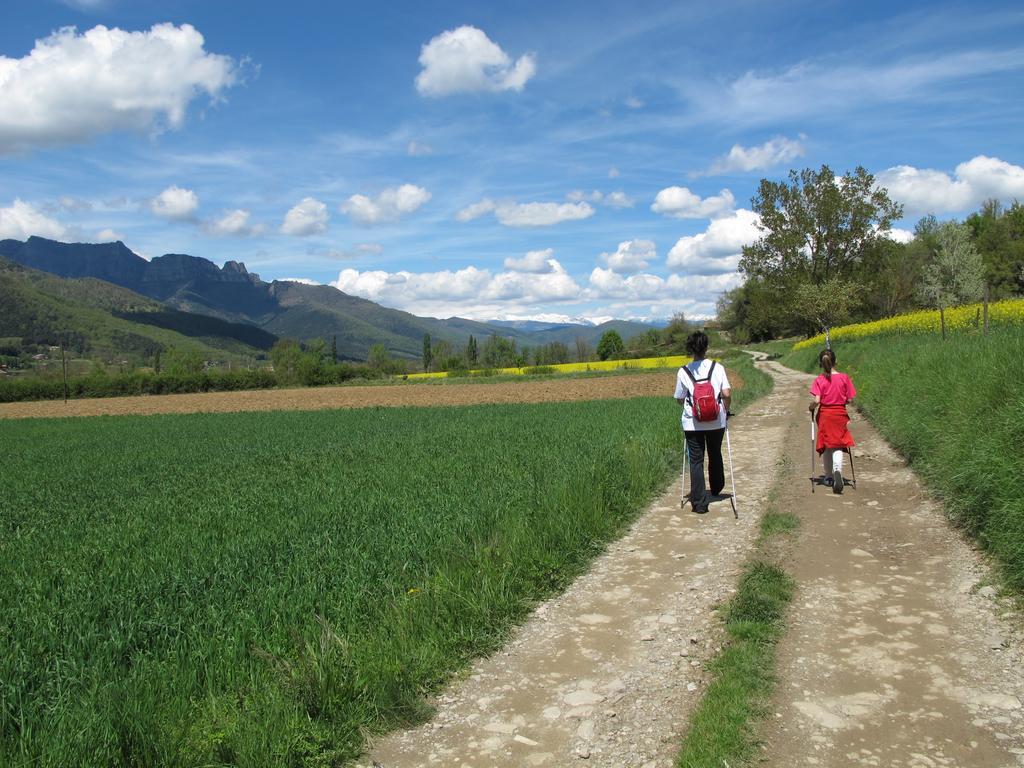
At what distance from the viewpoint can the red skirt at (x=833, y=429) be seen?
9134 millimetres

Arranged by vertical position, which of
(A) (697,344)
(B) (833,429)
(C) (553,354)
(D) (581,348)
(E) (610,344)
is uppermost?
(E) (610,344)

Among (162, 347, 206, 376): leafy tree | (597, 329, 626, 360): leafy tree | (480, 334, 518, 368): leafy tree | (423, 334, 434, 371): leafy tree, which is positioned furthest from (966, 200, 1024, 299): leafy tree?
(162, 347, 206, 376): leafy tree

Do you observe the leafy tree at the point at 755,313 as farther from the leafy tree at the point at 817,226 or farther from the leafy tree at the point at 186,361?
the leafy tree at the point at 186,361

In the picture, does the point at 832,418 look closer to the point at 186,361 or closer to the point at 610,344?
the point at 610,344

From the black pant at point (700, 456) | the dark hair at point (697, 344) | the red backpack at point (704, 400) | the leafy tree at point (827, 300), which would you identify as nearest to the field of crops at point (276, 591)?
Result: the black pant at point (700, 456)

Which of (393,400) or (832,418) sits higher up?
(832,418)

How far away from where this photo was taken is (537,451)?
12.3 meters

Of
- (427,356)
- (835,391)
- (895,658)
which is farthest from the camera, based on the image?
(427,356)

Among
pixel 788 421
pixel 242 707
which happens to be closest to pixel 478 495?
pixel 242 707

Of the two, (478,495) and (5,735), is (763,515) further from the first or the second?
(5,735)

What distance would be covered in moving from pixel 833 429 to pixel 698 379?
2.42 meters

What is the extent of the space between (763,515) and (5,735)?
734cm

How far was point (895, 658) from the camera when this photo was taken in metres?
4.33

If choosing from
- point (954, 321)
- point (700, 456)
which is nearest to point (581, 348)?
point (954, 321)
